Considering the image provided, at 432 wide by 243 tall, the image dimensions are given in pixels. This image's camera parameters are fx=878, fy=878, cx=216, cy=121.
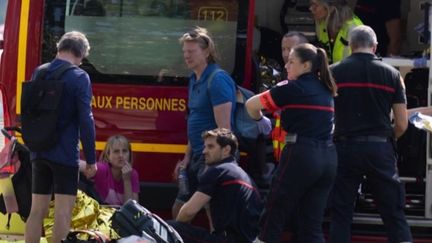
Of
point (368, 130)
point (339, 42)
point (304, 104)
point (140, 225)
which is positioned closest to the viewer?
point (304, 104)

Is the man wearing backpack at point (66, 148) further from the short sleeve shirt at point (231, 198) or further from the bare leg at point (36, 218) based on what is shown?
the short sleeve shirt at point (231, 198)

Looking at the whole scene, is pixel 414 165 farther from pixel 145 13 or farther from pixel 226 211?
pixel 145 13

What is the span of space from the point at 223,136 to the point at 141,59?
111 cm

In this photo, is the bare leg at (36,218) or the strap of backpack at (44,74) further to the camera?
the bare leg at (36,218)

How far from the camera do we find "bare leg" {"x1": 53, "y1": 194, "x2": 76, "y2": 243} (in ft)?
18.3

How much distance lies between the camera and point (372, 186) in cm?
571

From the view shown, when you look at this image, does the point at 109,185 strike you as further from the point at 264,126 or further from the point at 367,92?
the point at 367,92

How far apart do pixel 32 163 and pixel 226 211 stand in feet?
4.28

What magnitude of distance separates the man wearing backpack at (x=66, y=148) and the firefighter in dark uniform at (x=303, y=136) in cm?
104

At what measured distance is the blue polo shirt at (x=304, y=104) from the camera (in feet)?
17.1

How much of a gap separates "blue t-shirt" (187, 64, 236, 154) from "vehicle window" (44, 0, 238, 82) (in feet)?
1.34

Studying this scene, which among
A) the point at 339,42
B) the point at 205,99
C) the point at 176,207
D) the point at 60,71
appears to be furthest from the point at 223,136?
the point at 339,42

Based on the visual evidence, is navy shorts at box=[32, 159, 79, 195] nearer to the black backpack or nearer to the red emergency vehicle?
the black backpack

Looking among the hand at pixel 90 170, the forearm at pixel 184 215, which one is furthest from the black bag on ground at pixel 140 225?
the hand at pixel 90 170
